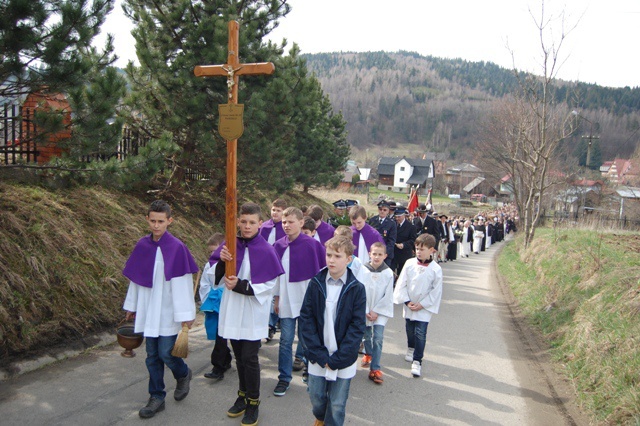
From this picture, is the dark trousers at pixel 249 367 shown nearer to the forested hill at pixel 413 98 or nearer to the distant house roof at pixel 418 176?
the distant house roof at pixel 418 176

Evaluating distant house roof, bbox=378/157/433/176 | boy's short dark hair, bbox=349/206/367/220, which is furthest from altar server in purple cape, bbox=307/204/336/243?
distant house roof, bbox=378/157/433/176

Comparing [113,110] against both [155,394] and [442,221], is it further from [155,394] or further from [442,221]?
[442,221]

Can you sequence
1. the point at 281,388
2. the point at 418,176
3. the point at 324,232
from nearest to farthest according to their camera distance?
the point at 281,388 → the point at 324,232 → the point at 418,176

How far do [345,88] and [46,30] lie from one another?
488ft

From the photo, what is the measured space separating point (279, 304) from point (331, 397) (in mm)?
1722

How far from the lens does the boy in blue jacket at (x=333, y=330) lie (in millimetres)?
3842

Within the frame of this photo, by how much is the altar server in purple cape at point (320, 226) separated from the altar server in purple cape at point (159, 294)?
2.86 m

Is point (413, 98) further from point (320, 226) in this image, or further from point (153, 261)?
point (153, 261)

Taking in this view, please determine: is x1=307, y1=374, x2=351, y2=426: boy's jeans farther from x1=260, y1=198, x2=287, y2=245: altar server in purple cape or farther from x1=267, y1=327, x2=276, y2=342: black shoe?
x1=260, y1=198, x2=287, y2=245: altar server in purple cape

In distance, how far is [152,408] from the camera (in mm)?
4465

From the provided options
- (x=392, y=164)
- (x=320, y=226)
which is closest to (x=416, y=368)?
(x=320, y=226)

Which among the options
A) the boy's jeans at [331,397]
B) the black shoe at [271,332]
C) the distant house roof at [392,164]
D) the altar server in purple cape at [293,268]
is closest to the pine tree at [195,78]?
the black shoe at [271,332]

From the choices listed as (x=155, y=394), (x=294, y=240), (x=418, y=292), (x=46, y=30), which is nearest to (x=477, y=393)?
(x=418, y=292)

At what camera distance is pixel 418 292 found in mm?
6059
